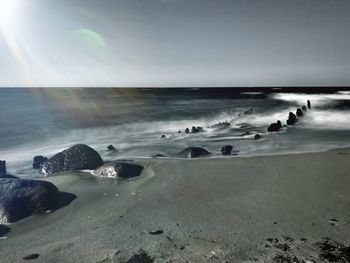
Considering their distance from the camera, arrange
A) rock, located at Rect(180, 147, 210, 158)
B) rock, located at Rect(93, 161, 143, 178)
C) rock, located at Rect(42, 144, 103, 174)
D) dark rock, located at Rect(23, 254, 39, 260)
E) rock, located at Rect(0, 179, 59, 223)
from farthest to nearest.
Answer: rock, located at Rect(180, 147, 210, 158), rock, located at Rect(42, 144, 103, 174), rock, located at Rect(93, 161, 143, 178), rock, located at Rect(0, 179, 59, 223), dark rock, located at Rect(23, 254, 39, 260)

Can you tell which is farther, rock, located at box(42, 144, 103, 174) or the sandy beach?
rock, located at box(42, 144, 103, 174)

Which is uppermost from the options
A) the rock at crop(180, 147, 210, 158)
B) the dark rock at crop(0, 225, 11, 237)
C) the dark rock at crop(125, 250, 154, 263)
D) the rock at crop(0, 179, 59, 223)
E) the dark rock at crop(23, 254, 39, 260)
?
the rock at crop(0, 179, 59, 223)

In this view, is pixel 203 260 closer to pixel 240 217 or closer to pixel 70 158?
pixel 240 217

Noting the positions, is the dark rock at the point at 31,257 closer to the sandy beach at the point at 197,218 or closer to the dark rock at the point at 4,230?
the sandy beach at the point at 197,218

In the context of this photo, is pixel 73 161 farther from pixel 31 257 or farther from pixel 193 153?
pixel 31 257

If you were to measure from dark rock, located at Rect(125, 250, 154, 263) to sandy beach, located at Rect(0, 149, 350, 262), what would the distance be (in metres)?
0.03

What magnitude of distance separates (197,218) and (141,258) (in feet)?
4.71

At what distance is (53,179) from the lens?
8367mm

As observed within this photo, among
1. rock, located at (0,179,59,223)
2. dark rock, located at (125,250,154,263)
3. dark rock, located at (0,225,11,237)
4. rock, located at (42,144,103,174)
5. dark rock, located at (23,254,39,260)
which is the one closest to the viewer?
dark rock, located at (125,250,154,263)

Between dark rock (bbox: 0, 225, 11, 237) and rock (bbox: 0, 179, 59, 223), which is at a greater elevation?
rock (bbox: 0, 179, 59, 223)

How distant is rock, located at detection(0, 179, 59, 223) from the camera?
18.9ft

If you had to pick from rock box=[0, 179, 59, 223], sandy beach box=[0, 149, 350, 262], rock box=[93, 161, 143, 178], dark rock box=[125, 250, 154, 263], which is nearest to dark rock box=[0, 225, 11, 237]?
sandy beach box=[0, 149, 350, 262]

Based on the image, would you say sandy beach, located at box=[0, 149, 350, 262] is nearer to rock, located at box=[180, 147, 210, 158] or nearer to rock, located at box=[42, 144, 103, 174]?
rock, located at box=[42, 144, 103, 174]

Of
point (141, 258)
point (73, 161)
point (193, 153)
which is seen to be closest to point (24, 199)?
point (141, 258)
